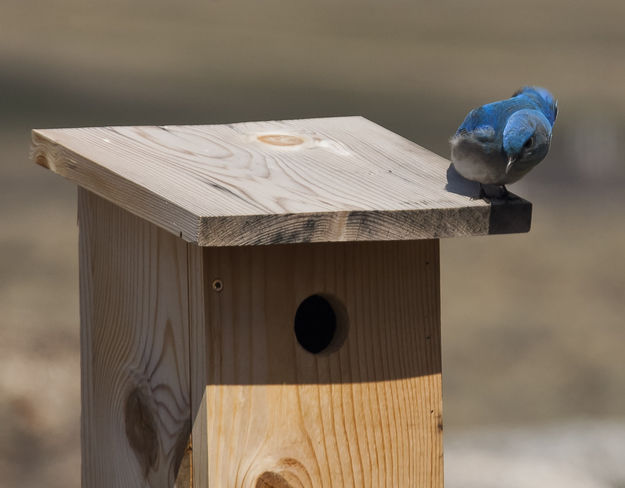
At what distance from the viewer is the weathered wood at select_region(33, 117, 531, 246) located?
189cm

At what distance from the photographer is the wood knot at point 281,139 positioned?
97.0 inches

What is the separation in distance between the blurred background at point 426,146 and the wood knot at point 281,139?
233cm

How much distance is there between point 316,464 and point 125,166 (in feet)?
2.36

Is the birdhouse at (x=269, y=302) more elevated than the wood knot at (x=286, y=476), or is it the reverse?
the birdhouse at (x=269, y=302)

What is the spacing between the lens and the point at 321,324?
2336 mm

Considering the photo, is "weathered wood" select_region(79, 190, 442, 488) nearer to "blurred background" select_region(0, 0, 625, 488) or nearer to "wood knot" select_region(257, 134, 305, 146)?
"wood knot" select_region(257, 134, 305, 146)

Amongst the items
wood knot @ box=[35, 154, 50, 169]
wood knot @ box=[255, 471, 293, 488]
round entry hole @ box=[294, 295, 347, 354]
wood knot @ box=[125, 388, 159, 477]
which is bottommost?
wood knot @ box=[255, 471, 293, 488]

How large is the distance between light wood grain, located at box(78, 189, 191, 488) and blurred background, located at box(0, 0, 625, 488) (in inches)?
Result: 75.1

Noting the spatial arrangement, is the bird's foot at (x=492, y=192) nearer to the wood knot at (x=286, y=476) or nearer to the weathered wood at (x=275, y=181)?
the weathered wood at (x=275, y=181)

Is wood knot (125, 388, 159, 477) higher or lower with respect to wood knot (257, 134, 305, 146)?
lower

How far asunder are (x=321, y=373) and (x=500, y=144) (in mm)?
576

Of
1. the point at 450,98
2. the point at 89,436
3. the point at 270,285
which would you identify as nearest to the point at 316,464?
the point at 270,285

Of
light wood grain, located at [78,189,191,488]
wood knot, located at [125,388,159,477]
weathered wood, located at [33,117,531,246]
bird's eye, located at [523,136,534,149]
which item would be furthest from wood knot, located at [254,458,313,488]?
bird's eye, located at [523,136,534,149]

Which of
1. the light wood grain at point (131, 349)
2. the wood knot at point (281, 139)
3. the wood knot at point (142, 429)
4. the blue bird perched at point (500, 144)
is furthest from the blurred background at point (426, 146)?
the blue bird perched at point (500, 144)
